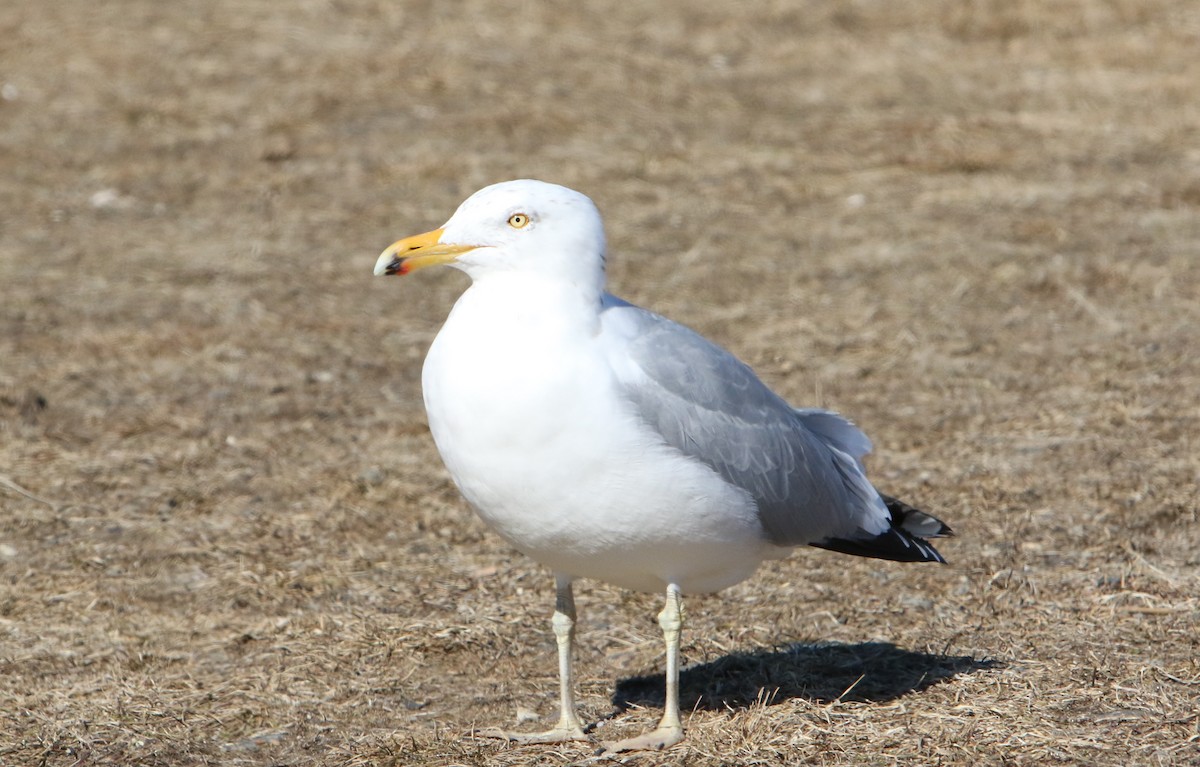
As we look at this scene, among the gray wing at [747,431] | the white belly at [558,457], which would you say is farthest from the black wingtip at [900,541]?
the white belly at [558,457]

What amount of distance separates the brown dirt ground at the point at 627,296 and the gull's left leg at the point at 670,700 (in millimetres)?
91

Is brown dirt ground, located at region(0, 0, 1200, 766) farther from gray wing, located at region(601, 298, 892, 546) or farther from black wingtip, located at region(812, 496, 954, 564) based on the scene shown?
gray wing, located at region(601, 298, 892, 546)

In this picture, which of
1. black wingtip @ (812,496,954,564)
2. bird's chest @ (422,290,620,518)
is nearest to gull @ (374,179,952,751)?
bird's chest @ (422,290,620,518)

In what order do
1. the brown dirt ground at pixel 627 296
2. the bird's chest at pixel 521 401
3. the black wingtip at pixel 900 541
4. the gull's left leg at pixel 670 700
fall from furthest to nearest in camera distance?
the brown dirt ground at pixel 627 296 < the black wingtip at pixel 900 541 < the gull's left leg at pixel 670 700 < the bird's chest at pixel 521 401

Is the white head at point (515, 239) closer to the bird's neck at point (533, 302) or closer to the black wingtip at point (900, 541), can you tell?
the bird's neck at point (533, 302)

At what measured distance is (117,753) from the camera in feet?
14.9

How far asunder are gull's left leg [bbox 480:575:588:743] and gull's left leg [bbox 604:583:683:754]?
0.13 m

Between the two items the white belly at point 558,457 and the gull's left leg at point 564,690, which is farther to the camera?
the gull's left leg at point 564,690

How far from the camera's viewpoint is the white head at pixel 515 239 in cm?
409

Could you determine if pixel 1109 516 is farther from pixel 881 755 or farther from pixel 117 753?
pixel 117 753

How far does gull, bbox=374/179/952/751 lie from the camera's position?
393 centimetres

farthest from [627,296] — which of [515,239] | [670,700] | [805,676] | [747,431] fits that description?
[515,239]

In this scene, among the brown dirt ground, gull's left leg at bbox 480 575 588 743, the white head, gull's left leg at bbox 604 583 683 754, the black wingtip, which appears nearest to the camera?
the white head

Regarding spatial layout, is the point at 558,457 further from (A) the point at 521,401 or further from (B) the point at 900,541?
(B) the point at 900,541
